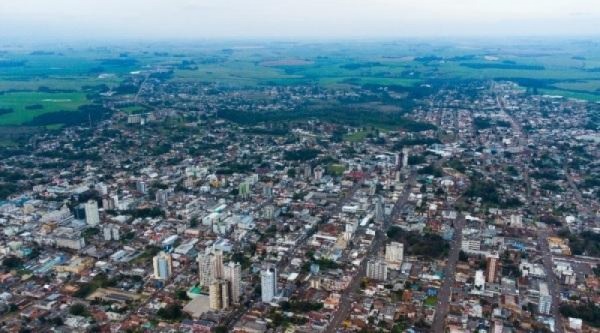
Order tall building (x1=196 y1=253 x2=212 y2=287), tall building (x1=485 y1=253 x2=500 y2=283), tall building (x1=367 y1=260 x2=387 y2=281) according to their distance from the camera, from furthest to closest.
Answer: tall building (x1=367 y1=260 x2=387 y2=281)
tall building (x1=485 y1=253 x2=500 y2=283)
tall building (x1=196 y1=253 x2=212 y2=287)

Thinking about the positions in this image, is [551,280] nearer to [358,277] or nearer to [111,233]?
[358,277]

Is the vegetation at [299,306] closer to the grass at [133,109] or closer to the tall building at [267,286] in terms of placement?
the tall building at [267,286]

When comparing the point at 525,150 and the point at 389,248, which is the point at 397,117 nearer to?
the point at 525,150

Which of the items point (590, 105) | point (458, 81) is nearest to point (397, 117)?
point (590, 105)

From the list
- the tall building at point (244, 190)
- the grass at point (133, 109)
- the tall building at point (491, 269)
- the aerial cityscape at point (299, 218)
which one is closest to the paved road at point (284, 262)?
the aerial cityscape at point (299, 218)

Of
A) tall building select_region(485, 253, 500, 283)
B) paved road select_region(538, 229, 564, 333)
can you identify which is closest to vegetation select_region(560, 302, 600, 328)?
paved road select_region(538, 229, 564, 333)

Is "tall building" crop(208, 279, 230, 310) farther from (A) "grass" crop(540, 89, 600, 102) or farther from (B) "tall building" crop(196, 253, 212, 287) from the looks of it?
(A) "grass" crop(540, 89, 600, 102)
